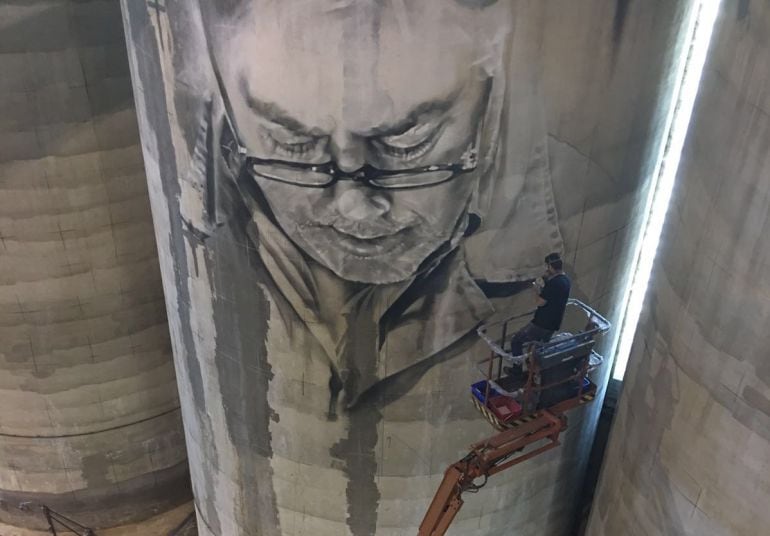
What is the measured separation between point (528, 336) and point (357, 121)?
2.79m

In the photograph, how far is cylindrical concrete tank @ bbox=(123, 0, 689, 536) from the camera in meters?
6.86

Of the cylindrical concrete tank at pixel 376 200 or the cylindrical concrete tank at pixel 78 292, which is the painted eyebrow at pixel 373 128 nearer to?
the cylindrical concrete tank at pixel 376 200

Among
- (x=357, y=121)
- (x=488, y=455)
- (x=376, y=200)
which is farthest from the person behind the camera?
(x=488, y=455)

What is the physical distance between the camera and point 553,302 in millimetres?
7637

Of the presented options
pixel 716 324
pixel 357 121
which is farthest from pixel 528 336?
pixel 357 121

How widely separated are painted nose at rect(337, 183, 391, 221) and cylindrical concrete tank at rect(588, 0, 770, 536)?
301 centimetres

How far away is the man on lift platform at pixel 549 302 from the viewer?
7.59 meters

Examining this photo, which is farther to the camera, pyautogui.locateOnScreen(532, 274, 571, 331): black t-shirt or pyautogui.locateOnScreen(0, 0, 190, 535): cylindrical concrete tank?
pyautogui.locateOnScreen(0, 0, 190, 535): cylindrical concrete tank

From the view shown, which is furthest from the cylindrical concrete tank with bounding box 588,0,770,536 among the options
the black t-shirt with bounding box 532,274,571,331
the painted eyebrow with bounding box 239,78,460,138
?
the painted eyebrow with bounding box 239,78,460,138

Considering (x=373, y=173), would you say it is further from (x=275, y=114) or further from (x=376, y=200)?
(x=275, y=114)

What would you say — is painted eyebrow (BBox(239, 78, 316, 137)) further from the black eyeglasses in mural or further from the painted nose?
the painted nose

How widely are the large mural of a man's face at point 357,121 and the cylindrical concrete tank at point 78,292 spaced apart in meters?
4.83

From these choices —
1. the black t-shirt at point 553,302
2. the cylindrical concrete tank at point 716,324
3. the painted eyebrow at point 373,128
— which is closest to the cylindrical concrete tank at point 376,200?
the painted eyebrow at point 373,128

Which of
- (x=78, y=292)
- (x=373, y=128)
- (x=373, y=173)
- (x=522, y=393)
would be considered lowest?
(x=78, y=292)
